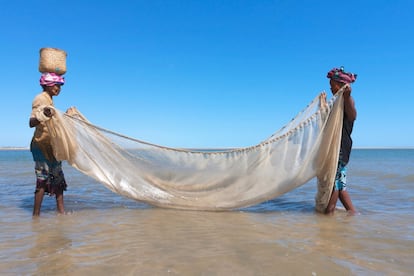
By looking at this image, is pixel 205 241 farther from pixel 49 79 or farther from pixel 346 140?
pixel 49 79

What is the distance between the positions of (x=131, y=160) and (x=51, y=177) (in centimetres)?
104

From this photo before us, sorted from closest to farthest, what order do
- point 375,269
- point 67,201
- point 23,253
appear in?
point 375,269 < point 23,253 < point 67,201

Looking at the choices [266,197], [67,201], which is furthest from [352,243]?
[67,201]

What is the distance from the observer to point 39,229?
11.2ft

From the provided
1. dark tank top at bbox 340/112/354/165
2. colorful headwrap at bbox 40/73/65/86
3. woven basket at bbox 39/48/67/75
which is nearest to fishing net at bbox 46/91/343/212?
dark tank top at bbox 340/112/354/165

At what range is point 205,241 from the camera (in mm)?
2971

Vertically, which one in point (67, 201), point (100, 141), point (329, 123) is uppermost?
point (329, 123)

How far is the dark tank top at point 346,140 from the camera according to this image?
13.4 feet

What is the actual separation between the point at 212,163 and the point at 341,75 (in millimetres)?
2054

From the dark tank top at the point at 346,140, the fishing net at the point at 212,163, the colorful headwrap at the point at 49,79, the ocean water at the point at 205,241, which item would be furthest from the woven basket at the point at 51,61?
the dark tank top at the point at 346,140

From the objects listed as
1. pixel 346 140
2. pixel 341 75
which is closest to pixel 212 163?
pixel 346 140

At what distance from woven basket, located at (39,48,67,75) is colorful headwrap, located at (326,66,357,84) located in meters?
3.49

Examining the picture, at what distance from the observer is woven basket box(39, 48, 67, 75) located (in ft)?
12.9

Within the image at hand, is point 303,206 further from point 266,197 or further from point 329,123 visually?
point 329,123
